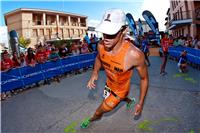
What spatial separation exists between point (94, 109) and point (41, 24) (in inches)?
2099

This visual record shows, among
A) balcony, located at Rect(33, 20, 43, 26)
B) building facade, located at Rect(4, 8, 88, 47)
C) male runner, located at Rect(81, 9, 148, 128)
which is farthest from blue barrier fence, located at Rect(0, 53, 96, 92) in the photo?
balcony, located at Rect(33, 20, 43, 26)

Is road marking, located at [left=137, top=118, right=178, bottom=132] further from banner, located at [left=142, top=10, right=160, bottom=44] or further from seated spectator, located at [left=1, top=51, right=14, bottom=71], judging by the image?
banner, located at [left=142, top=10, right=160, bottom=44]

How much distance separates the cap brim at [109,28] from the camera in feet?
10.0

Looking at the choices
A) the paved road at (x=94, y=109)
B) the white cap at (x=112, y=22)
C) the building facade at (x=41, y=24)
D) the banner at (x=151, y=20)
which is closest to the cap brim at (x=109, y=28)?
the white cap at (x=112, y=22)

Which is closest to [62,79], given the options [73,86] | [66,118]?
[73,86]

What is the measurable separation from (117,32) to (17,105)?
14.8ft

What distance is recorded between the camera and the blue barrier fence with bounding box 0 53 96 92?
315 inches

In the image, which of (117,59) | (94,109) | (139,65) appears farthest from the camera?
(94,109)

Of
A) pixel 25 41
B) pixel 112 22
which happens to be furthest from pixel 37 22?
pixel 112 22

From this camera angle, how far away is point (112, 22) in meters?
3.12

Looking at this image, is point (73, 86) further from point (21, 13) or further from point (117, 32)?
point (21, 13)

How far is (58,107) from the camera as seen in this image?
6078 mm

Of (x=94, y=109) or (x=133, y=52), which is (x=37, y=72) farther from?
(x=133, y=52)

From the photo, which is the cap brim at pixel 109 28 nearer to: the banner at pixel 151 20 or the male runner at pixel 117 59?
the male runner at pixel 117 59
